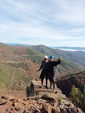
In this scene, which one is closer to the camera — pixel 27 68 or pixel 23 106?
pixel 23 106

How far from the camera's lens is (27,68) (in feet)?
461

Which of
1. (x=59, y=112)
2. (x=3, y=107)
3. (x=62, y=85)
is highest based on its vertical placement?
(x=3, y=107)

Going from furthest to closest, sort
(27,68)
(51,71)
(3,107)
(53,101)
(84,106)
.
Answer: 1. (27,68)
2. (84,106)
3. (51,71)
4. (53,101)
5. (3,107)

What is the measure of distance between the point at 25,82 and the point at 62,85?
28393mm

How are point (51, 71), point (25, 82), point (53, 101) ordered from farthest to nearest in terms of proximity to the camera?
point (25, 82) → point (51, 71) → point (53, 101)

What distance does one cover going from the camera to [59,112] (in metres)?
6.35

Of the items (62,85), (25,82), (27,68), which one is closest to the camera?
(62,85)

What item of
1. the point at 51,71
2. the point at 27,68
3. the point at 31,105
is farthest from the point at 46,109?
the point at 27,68

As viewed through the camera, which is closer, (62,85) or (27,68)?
(62,85)

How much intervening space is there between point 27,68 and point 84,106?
108m

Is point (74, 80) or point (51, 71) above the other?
point (51, 71)

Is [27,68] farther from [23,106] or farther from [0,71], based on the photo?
[23,106]

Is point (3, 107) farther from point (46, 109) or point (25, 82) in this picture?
point (25, 82)

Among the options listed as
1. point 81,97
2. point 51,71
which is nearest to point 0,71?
point 81,97
